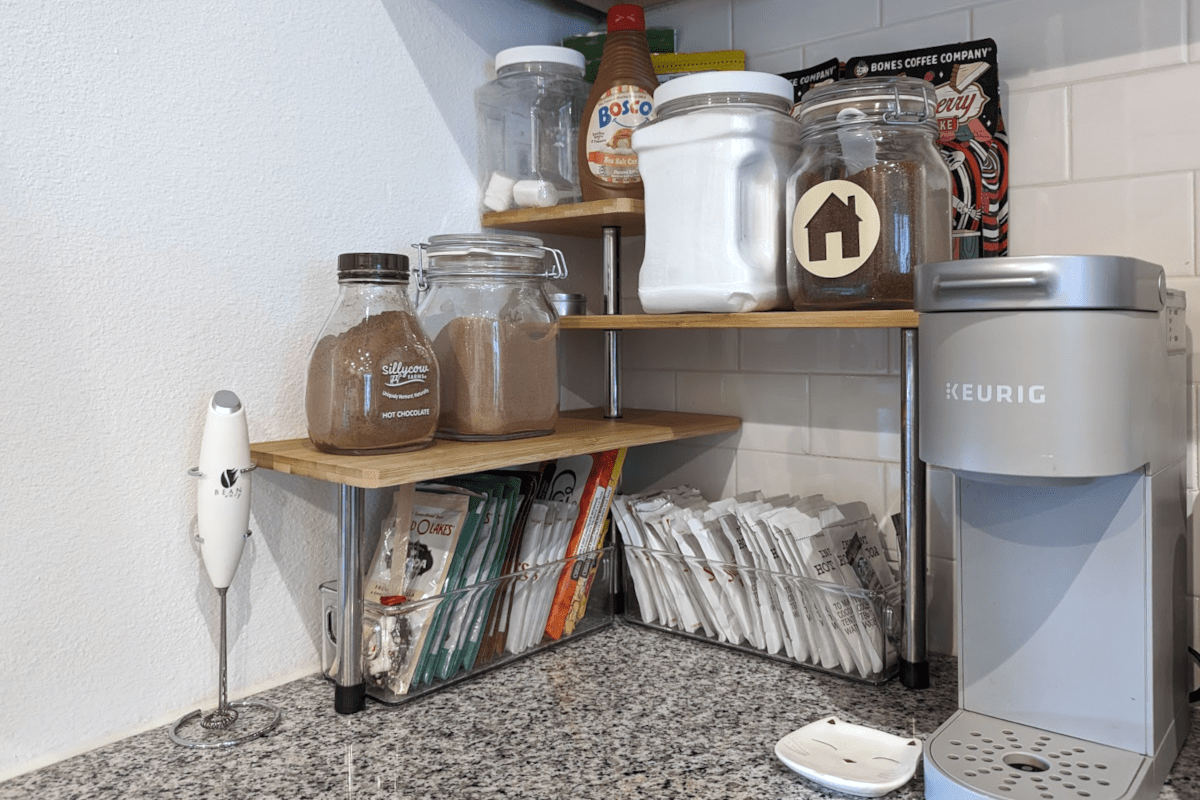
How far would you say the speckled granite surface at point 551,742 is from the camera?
2.57 ft

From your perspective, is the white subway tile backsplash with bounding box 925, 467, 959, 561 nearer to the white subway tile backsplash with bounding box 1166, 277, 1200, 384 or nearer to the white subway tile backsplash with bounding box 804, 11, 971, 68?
the white subway tile backsplash with bounding box 1166, 277, 1200, 384

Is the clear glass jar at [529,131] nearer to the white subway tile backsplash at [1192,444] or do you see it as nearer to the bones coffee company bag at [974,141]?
the bones coffee company bag at [974,141]

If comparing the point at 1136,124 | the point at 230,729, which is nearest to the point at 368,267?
the point at 230,729

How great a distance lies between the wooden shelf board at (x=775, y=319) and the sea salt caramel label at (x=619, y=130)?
0.18 metres

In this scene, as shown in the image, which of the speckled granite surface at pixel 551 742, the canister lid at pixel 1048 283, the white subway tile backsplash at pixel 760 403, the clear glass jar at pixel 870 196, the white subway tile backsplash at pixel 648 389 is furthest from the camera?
the white subway tile backsplash at pixel 648 389

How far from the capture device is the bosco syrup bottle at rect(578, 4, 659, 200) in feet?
3.68

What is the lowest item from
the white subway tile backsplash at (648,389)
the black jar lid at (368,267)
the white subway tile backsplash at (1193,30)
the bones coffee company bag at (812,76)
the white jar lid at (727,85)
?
the white subway tile backsplash at (648,389)

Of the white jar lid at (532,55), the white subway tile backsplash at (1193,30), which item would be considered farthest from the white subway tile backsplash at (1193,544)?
the white jar lid at (532,55)

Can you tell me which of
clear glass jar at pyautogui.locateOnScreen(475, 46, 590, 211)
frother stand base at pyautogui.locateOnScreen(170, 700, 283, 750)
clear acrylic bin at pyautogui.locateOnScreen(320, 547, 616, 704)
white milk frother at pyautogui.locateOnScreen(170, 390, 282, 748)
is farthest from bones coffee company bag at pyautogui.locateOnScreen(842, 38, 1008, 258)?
frother stand base at pyautogui.locateOnScreen(170, 700, 283, 750)

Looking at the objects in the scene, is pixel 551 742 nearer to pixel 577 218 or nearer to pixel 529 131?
pixel 577 218

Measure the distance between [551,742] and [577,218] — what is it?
0.63 metres

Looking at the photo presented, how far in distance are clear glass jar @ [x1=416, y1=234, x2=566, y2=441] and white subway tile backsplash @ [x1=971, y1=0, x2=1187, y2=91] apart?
22.7 inches

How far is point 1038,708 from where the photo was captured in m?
0.75

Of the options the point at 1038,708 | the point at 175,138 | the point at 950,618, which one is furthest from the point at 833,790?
the point at 175,138
